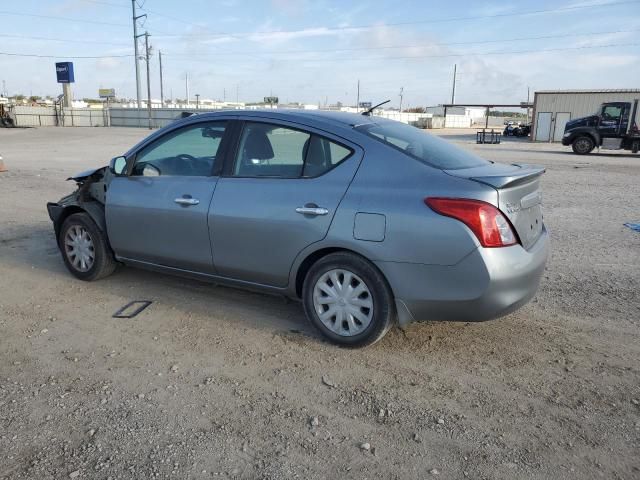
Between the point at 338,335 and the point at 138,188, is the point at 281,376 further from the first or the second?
the point at 138,188

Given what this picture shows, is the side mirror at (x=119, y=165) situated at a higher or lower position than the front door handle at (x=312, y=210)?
higher

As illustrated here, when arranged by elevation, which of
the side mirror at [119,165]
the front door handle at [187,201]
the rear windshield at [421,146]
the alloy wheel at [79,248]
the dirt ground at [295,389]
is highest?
the rear windshield at [421,146]

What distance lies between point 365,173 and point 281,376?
4.75ft

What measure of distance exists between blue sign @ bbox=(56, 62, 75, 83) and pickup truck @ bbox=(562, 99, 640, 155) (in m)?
53.4

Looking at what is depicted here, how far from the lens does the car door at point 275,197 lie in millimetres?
3680

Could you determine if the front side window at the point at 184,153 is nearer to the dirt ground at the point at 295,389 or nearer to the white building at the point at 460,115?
the dirt ground at the point at 295,389

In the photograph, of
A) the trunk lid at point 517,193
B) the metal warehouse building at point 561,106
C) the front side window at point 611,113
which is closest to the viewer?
→ the trunk lid at point 517,193

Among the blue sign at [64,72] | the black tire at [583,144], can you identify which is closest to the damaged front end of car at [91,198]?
the black tire at [583,144]

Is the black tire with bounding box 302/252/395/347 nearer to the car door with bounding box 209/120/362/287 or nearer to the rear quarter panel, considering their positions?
the rear quarter panel

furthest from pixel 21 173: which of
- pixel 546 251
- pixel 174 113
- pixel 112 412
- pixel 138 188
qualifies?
pixel 174 113

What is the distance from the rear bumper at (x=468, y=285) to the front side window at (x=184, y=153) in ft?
5.82

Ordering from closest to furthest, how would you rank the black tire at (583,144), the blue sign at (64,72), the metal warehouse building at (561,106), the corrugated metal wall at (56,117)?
1. the black tire at (583,144)
2. the metal warehouse building at (561,106)
3. the corrugated metal wall at (56,117)
4. the blue sign at (64,72)

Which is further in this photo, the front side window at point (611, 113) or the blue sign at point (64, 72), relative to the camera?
the blue sign at point (64, 72)

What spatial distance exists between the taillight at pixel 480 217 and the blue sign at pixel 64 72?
64.3 m
